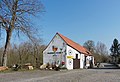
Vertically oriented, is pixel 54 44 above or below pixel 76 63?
above

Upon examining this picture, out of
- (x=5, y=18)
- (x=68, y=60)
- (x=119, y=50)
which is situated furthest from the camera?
(x=119, y=50)

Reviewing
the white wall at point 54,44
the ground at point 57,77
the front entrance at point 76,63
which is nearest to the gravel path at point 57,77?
the ground at point 57,77

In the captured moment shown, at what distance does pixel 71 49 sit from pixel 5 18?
20.1 m

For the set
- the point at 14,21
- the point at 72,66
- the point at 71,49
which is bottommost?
the point at 72,66

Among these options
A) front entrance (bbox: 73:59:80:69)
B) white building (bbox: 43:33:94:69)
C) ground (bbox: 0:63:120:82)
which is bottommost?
ground (bbox: 0:63:120:82)

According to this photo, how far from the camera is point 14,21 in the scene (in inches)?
1259

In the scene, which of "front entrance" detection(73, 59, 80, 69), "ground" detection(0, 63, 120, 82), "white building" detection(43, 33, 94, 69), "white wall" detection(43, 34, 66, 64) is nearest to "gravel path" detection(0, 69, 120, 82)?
"ground" detection(0, 63, 120, 82)

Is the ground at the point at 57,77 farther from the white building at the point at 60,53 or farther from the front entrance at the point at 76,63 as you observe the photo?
the front entrance at the point at 76,63

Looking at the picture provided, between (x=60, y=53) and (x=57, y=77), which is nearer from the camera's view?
(x=57, y=77)

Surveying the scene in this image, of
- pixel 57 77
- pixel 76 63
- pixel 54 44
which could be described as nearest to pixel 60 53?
pixel 54 44

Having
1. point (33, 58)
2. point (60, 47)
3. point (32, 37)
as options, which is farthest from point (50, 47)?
point (32, 37)

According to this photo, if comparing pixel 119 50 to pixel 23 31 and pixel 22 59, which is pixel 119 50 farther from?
pixel 23 31

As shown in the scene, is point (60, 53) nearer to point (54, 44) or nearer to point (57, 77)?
point (54, 44)

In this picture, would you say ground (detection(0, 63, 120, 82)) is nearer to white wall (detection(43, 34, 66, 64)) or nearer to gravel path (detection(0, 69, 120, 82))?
gravel path (detection(0, 69, 120, 82))
